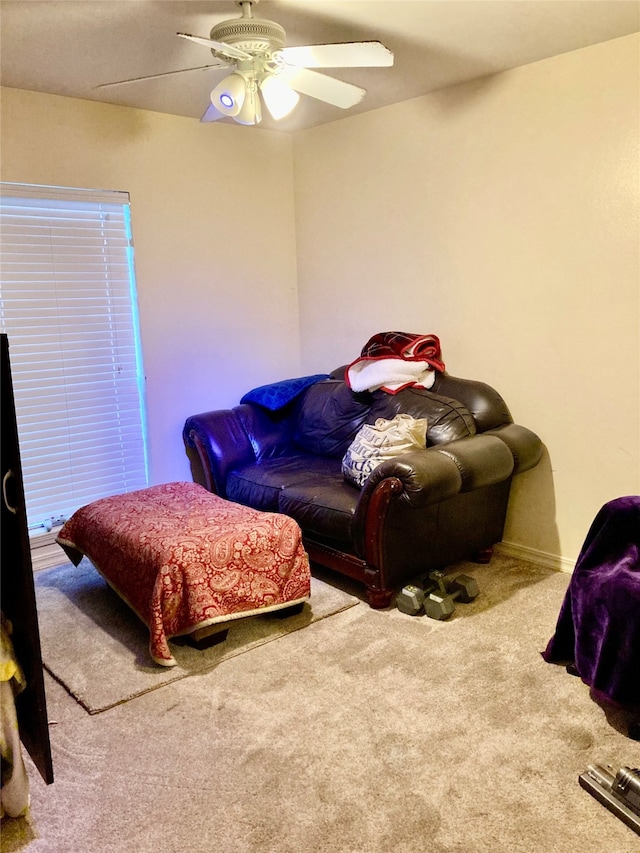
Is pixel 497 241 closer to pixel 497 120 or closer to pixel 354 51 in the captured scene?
pixel 497 120

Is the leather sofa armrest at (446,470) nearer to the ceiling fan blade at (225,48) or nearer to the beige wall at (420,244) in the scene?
the beige wall at (420,244)

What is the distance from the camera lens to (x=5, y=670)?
1.78 metres

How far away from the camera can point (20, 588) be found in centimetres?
173

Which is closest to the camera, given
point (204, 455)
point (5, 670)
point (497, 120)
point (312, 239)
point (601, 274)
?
point (5, 670)

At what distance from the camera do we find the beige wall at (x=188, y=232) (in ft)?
12.2

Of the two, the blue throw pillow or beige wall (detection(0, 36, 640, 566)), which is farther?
the blue throw pillow

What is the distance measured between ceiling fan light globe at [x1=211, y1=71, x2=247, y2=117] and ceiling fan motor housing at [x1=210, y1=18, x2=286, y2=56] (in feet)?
0.45

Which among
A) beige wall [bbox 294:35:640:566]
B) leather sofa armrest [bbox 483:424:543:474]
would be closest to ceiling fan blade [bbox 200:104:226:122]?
beige wall [bbox 294:35:640:566]

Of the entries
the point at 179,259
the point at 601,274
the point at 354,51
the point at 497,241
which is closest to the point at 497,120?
the point at 497,241

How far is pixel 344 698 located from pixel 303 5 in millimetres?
2645

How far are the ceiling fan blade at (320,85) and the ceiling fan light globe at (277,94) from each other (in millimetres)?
38

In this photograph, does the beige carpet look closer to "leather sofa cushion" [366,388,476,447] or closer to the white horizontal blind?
the white horizontal blind

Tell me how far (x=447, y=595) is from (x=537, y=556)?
2.84ft

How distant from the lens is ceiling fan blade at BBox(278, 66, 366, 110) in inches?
109
